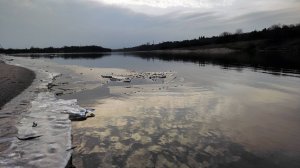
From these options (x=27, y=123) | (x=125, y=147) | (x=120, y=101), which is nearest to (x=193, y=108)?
(x=120, y=101)

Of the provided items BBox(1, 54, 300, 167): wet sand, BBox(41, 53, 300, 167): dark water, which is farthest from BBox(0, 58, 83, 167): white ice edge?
BBox(41, 53, 300, 167): dark water

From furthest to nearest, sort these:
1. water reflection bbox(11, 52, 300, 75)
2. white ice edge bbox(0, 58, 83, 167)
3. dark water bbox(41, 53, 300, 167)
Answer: water reflection bbox(11, 52, 300, 75)
dark water bbox(41, 53, 300, 167)
white ice edge bbox(0, 58, 83, 167)

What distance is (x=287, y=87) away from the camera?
24.7 m

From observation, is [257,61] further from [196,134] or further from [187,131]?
[196,134]

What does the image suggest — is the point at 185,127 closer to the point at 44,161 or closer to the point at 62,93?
the point at 44,161

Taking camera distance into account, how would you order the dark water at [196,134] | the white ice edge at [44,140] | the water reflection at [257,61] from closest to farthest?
1. the white ice edge at [44,140]
2. the dark water at [196,134]
3. the water reflection at [257,61]

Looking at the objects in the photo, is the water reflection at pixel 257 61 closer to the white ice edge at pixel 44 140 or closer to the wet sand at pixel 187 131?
the wet sand at pixel 187 131

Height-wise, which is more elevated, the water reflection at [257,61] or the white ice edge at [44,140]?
the water reflection at [257,61]

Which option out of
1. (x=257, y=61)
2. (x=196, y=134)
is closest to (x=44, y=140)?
(x=196, y=134)

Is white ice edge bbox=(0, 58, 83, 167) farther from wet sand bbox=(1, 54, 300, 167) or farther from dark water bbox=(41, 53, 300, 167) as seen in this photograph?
dark water bbox=(41, 53, 300, 167)

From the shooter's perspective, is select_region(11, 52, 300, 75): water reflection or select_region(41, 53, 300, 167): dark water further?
select_region(11, 52, 300, 75): water reflection

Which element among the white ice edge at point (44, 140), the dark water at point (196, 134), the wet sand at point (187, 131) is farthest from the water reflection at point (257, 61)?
the white ice edge at point (44, 140)

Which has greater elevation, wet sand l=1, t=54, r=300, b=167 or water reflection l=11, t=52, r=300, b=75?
water reflection l=11, t=52, r=300, b=75

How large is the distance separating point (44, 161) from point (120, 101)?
10.3 m
